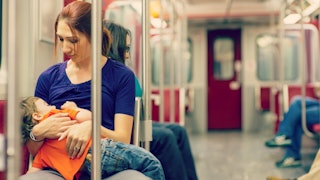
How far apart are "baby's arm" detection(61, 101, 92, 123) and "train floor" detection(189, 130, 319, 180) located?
234 centimetres

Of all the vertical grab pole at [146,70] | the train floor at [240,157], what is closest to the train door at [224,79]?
the train floor at [240,157]

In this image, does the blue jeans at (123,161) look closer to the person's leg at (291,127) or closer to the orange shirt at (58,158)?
the orange shirt at (58,158)

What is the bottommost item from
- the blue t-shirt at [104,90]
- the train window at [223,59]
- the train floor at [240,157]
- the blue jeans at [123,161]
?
the train floor at [240,157]

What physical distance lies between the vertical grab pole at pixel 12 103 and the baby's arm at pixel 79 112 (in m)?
0.57

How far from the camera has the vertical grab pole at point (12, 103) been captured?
3.04 ft

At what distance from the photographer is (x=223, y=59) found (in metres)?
8.66

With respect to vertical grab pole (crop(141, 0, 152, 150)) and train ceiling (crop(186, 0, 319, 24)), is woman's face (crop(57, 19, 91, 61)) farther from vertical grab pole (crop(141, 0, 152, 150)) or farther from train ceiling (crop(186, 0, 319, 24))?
train ceiling (crop(186, 0, 319, 24))

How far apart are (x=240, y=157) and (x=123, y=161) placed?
11.9 feet

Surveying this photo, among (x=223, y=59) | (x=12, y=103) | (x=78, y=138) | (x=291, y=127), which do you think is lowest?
(x=291, y=127)

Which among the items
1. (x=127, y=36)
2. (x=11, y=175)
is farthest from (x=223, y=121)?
(x=11, y=175)

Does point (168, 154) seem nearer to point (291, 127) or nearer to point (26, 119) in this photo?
point (26, 119)

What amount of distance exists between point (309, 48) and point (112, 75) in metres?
4.55

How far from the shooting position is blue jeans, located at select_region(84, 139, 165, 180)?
1470 millimetres

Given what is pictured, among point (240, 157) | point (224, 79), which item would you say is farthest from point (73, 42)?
point (224, 79)
